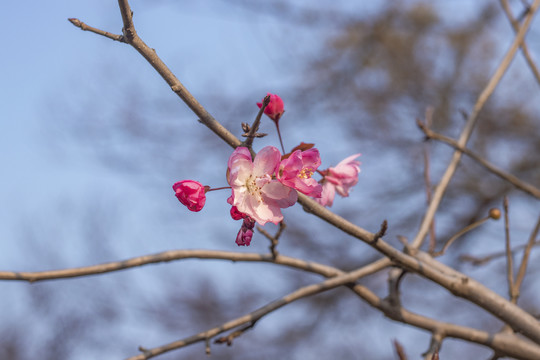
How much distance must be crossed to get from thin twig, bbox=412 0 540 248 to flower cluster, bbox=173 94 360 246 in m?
0.81

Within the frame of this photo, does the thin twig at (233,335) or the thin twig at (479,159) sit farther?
the thin twig at (479,159)

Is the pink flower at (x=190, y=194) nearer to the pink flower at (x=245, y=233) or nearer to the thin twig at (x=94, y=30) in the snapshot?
the pink flower at (x=245, y=233)

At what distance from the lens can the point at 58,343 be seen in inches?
295

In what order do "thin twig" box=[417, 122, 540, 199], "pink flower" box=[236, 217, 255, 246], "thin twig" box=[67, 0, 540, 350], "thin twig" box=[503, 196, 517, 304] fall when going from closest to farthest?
"thin twig" box=[67, 0, 540, 350]
"pink flower" box=[236, 217, 255, 246]
"thin twig" box=[503, 196, 517, 304]
"thin twig" box=[417, 122, 540, 199]

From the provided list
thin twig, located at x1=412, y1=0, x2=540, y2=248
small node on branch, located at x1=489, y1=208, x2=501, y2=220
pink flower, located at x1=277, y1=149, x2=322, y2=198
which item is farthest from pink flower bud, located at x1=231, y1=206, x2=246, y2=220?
small node on branch, located at x1=489, y1=208, x2=501, y2=220

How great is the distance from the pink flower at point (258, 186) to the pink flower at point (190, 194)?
0.09 m

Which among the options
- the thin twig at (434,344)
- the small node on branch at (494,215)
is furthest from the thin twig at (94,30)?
the small node on branch at (494,215)

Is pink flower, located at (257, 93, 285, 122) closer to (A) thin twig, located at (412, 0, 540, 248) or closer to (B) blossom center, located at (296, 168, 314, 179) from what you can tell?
(B) blossom center, located at (296, 168, 314, 179)

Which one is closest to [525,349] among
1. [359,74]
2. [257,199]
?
[257,199]

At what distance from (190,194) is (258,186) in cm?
15

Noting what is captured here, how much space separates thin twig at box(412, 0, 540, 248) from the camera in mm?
1844

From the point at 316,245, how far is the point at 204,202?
568cm

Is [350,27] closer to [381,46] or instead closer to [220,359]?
[381,46]

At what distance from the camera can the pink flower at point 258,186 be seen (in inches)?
41.1
